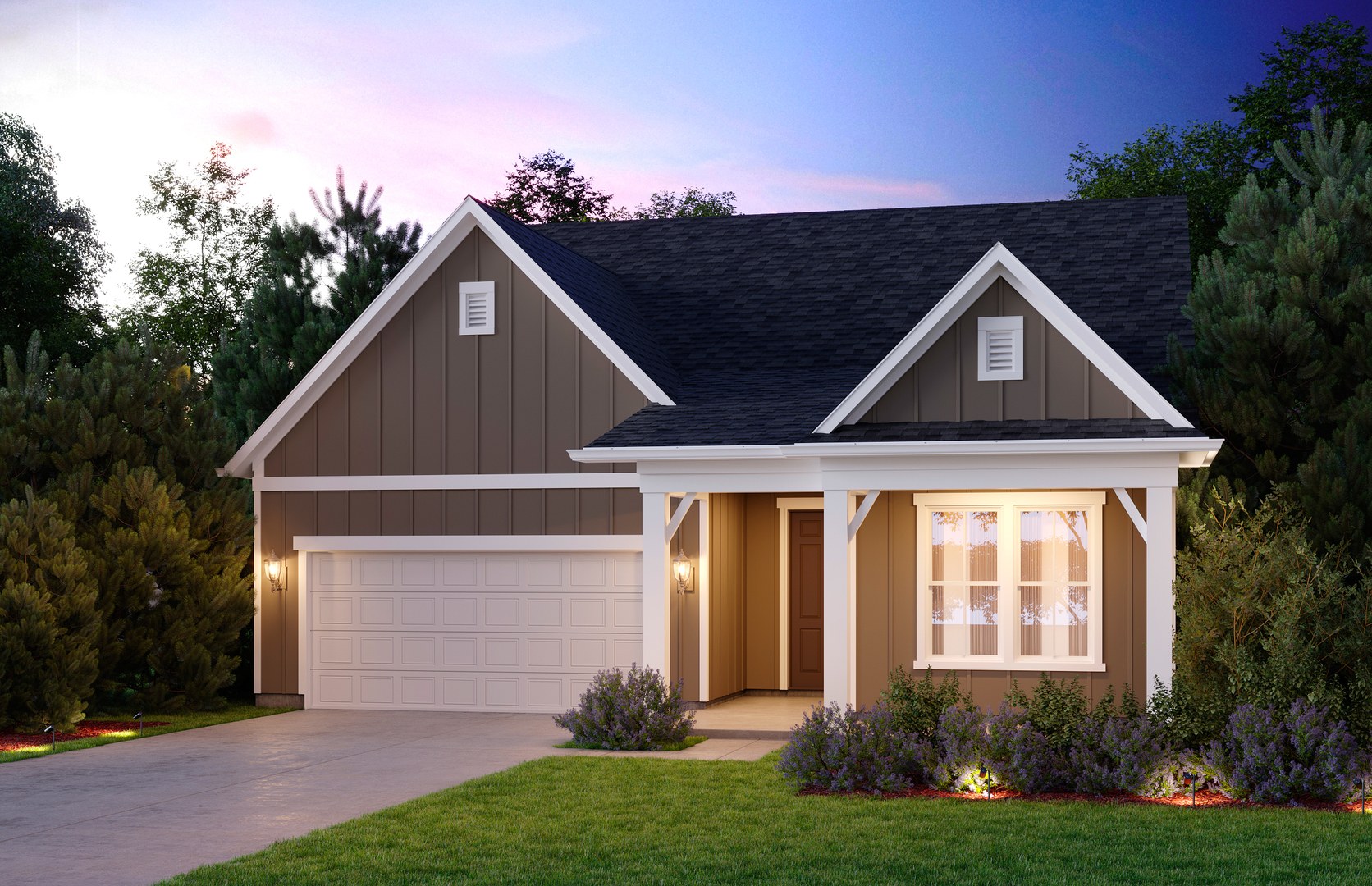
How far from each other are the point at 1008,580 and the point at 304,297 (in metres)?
14.7

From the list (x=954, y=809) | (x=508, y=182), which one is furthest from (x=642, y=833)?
(x=508, y=182)

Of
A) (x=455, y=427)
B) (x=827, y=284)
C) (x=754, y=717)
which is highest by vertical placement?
(x=827, y=284)

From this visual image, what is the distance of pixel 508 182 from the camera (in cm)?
4131

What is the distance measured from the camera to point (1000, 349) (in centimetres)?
1393

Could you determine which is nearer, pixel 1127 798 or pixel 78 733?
pixel 1127 798

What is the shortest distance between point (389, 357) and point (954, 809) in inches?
387

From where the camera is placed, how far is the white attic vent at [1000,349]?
1386 cm

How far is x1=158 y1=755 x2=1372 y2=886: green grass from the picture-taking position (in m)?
8.52

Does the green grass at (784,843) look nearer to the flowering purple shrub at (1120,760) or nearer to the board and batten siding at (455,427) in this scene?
the flowering purple shrub at (1120,760)

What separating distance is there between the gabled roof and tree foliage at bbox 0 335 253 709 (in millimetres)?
5361

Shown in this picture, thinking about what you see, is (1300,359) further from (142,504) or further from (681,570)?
(142,504)

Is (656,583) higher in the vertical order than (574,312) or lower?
lower

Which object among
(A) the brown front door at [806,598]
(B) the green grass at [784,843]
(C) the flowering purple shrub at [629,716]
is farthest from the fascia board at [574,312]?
(B) the green grass at [784,843]

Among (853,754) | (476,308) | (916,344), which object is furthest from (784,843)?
(476,308)
